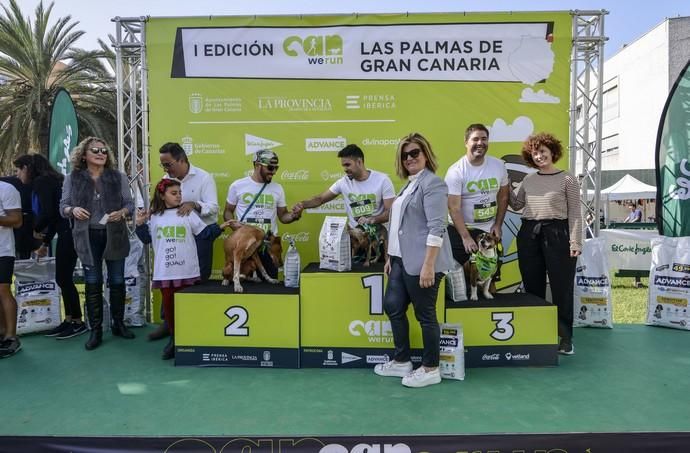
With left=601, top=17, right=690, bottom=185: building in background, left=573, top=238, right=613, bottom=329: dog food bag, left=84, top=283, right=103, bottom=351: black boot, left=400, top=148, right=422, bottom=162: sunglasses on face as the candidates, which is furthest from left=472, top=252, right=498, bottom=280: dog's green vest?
left=601, top=17, right=690, bottom=185: building in background

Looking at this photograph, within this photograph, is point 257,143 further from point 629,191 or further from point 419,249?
point 629,191

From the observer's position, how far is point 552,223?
11.7 ft

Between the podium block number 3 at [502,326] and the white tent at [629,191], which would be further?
the white tent at [629,191]

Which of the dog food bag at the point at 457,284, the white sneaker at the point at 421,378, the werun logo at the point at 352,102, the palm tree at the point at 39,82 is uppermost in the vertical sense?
the palm tree at the point at 39,82

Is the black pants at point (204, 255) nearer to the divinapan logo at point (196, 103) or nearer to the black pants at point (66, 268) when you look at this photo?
→ the black pants at point (66, 268)

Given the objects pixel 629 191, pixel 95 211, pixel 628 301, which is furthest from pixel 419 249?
pixel 629 191

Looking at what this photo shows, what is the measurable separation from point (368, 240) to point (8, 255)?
105 inches

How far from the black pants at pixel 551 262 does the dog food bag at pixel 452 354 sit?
98 centimetres

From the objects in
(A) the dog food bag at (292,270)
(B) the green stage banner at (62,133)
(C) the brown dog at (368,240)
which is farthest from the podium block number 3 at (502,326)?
(B) the green stage banner at (62,133)

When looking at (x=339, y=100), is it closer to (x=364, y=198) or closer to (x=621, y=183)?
(x=364, y=198)

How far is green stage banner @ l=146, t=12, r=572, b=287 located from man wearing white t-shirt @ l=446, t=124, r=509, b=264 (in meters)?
1.11

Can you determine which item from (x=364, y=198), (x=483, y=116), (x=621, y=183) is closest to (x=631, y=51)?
(x=621, y=183)

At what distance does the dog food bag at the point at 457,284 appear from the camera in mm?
3543

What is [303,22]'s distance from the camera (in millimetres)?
4652
